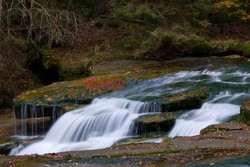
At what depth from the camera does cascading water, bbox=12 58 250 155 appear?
1155cm

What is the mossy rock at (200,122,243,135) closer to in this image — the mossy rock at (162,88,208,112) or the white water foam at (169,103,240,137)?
the white water foam at (169,103,240,137)

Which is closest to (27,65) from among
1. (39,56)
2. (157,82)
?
(39,56)

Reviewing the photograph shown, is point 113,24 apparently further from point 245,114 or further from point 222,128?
point 222,128

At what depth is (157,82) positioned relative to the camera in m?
15.3

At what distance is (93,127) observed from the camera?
1236 centimetres

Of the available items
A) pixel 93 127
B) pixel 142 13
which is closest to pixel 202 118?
pixel 93 127

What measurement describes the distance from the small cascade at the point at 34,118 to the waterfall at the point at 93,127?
49 centimetres

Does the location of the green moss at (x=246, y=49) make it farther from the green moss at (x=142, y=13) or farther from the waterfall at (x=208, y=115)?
the waterfall at (x=208, y=115)

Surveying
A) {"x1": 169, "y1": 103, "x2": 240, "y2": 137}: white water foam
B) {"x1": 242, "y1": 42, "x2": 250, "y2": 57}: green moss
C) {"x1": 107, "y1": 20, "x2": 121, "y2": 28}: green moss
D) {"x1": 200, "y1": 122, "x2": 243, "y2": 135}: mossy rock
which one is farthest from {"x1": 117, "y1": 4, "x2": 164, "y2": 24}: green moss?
{"x1": 200, "y1": 122, "x2": 243, "y2": 135}: mossy rock

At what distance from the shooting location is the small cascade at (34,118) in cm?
1377

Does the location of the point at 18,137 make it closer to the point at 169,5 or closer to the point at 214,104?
the point at 214,104

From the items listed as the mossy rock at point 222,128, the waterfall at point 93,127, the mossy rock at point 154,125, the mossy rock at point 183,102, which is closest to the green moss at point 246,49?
the mossy rock at point 183,102

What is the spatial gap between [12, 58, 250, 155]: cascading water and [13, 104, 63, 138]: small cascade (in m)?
0.52

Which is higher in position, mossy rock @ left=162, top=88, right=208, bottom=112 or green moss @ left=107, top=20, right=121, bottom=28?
green moss @ left=107, top=20, right=121, bottom=28
